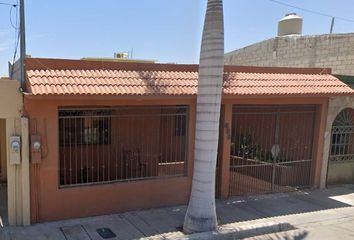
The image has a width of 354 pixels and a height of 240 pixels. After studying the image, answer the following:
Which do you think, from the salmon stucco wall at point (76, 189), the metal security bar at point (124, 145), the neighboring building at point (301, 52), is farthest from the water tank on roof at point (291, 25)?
the salmon stucco wall at point (76, 189)

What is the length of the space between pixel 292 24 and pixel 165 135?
12.3 meters

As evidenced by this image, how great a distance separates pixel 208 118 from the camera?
235 inches

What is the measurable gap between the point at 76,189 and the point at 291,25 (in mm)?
15116

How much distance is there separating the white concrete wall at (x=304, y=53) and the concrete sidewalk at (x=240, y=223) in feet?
22.8

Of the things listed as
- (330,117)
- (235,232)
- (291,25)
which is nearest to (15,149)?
(235,232)

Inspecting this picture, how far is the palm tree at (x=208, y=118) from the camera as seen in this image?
5.88 metres

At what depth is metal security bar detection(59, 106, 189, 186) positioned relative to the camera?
25.7 feet

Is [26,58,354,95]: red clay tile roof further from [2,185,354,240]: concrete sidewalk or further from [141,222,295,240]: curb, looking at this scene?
[141,222,295,240]: curb

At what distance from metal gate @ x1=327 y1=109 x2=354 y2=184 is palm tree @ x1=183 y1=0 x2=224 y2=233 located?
5.15 metres

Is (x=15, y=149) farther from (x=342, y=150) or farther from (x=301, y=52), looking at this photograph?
(x=301, y=52)

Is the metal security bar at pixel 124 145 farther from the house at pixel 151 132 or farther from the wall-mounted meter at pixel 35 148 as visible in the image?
the wall-mounted meter at pixel 35 148

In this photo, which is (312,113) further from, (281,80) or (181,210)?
(181,210)

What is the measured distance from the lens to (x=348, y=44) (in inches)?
516

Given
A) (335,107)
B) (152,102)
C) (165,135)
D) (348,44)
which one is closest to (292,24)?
(348,44)
